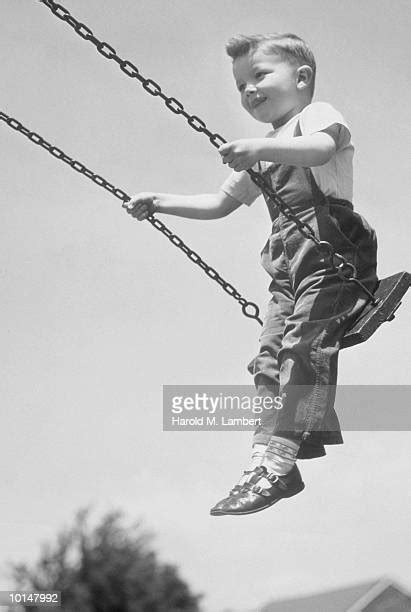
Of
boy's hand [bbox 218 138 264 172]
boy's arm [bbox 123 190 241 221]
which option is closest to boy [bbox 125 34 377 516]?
boy's hand [bbox 218 138 264 172]

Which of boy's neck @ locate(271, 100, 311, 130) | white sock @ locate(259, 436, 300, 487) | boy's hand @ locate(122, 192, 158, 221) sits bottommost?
white sock @ locate(259, 436, 300, 487)

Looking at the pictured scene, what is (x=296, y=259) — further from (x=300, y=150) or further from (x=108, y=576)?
(x=108, y=576)

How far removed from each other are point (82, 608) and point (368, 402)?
925mm

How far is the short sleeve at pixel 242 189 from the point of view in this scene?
76.2 inches

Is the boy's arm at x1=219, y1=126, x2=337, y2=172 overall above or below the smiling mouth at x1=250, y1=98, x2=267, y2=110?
below

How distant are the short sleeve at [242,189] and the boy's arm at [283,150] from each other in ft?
0.63

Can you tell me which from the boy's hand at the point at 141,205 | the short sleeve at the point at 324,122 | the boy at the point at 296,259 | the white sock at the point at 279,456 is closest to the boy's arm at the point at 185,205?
the boy's hand at the point at 141,205

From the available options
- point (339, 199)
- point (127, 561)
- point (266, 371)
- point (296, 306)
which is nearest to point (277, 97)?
point (339, 199)

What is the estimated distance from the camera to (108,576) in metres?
2.55

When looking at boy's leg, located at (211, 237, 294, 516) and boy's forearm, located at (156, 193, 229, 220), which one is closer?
boy's leg, located at (211, 237, 294, 516)

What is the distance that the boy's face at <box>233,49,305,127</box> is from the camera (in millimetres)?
1843

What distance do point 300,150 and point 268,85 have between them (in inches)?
7.4

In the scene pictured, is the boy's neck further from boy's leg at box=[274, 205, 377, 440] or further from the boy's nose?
boy's leg at box=[274, 205, 377, 440]

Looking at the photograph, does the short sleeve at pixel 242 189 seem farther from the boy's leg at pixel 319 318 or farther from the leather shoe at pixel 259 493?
the leather shoe at pixel 259 493
